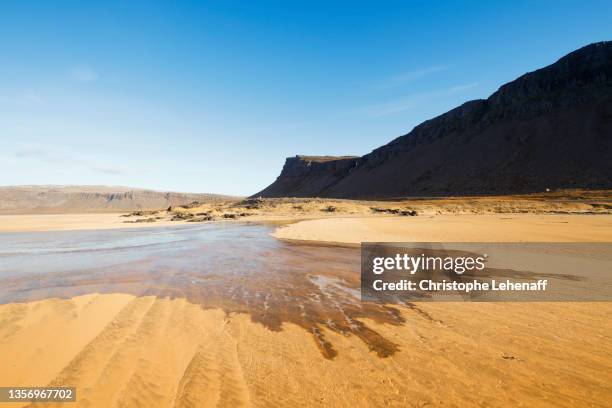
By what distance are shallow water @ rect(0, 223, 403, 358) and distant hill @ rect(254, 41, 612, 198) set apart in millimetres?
65171

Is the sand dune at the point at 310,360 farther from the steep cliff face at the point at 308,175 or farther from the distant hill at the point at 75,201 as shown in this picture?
the distant hill at the point at 75,201

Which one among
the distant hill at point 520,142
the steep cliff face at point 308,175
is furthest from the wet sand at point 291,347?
the steep cliff face at point 308,175

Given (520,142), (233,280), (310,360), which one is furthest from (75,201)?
(310,360)

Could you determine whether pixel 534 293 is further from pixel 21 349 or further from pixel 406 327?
pixel 21 349

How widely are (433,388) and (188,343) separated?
3.16 meters

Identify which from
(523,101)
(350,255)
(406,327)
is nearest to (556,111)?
(523,101)

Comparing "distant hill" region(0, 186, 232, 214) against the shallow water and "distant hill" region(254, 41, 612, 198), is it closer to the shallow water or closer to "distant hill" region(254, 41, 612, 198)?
"distant hill" region(254, 41, 612, 198)

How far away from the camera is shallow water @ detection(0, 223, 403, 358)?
569 centimetres

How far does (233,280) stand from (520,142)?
87726mm

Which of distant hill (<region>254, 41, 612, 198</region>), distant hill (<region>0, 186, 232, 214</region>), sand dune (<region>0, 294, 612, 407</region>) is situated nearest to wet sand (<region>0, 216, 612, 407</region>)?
sand dune (<region>0, 294, 612, 407</region>)

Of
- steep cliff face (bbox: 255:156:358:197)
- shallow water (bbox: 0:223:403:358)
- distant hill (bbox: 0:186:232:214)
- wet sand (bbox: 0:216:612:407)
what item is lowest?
shallow water (bbox: 0:223:403:358)

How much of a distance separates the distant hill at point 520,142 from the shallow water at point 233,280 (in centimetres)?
6517

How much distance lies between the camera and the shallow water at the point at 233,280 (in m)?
5.69

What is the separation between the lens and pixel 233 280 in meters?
8.45
